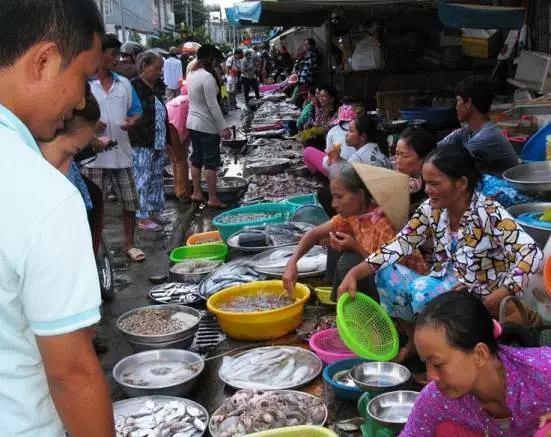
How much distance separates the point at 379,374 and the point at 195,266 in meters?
2.79

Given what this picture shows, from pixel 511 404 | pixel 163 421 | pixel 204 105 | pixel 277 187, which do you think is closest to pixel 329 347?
pixel 163 421

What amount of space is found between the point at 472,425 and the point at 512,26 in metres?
7.39

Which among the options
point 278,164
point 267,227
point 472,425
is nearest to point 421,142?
point 267,227

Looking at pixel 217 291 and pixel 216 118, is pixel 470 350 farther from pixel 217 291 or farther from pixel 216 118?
pixel 216 118

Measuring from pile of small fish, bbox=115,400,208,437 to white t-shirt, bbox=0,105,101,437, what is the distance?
2.20m

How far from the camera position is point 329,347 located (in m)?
4.32

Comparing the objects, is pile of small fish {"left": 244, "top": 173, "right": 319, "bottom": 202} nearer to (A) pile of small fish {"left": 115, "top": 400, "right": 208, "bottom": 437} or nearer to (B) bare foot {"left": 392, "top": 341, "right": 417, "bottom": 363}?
(B) bare foot {"left": 392, "top": 341, "right": 417, "bottom": 363}

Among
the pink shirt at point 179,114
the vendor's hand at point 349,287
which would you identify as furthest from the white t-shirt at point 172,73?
the vendor's hand at point 349,287

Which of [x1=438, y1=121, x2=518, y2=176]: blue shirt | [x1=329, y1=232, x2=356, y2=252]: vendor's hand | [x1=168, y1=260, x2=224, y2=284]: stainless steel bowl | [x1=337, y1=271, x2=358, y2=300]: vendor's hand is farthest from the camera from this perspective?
[x1=168, y1=260, x2=224, y2=284]: stainless steel bowl

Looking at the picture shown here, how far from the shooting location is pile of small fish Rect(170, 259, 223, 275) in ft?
19.5

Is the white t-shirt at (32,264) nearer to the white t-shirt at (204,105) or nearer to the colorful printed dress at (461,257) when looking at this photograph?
the colorful printed dress at (461,257)

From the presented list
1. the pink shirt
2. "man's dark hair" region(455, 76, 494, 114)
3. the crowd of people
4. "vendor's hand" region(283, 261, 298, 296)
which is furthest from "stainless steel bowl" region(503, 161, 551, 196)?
the pink shirt

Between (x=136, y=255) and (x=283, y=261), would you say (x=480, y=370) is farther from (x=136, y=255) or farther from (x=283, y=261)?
(x=136, y=255)

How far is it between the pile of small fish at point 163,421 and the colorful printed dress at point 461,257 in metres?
1.35
